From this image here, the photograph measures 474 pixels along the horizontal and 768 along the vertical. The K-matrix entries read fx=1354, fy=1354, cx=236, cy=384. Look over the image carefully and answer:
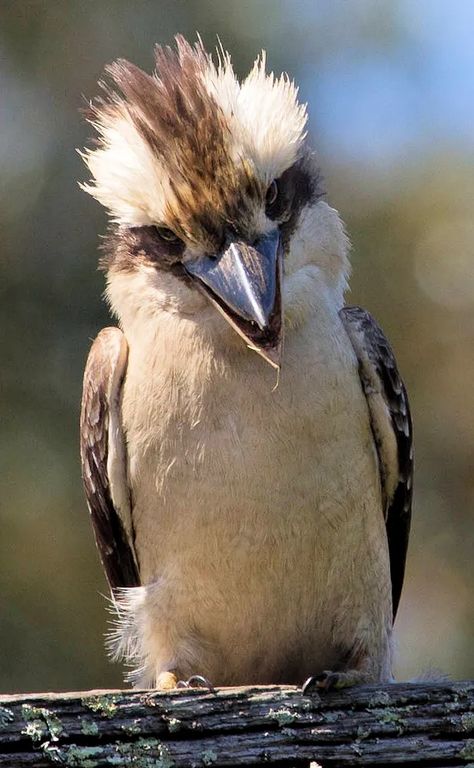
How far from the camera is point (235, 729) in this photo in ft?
9.87

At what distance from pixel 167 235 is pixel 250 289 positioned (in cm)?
53

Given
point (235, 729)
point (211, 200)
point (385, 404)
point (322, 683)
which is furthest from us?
point (385, 404)

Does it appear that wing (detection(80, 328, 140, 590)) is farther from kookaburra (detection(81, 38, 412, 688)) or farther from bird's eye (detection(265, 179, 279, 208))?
bird's eye (detection(265, 179, 279, 208))

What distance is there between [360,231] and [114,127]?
3514mm

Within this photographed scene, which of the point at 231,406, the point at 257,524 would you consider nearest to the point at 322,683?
the point at 257,524

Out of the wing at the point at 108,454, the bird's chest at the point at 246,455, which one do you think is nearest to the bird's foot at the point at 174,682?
the bird's chest at the point at 246,455

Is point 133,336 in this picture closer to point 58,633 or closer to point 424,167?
point 58,633

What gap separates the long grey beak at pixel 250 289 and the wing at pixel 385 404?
22.9 inches

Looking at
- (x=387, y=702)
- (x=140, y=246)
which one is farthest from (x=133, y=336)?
(x=387, y=702)

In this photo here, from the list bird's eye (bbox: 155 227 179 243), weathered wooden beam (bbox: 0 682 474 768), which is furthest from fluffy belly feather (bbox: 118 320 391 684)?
weathered wooden beam (bbox: 0 682 474 768)

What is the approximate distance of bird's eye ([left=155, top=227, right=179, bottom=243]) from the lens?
13.2ft

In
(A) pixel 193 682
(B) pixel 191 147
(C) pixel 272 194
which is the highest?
(B) pixel 191 147

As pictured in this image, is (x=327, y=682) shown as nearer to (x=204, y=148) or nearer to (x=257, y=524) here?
(x=257, y=524)

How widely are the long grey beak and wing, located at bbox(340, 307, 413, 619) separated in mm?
581
